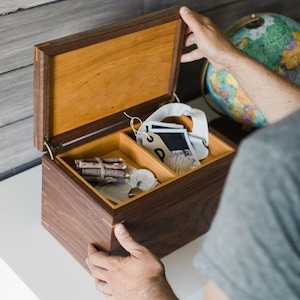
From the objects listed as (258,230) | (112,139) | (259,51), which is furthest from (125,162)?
(258,230)

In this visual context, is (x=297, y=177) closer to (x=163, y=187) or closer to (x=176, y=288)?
(x=163, y=187)

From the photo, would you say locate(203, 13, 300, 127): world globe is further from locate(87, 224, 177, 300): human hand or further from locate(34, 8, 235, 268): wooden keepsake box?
locate(87, 224, 177, 300): human hand

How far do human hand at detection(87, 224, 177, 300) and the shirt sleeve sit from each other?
1.56 feet

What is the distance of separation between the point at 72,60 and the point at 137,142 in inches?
11.5

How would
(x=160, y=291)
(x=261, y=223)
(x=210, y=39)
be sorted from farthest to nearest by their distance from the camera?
(x=210, y=39)
(x=160, y=291)
(x=261, y=223)

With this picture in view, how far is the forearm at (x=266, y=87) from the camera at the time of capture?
130 centimetres

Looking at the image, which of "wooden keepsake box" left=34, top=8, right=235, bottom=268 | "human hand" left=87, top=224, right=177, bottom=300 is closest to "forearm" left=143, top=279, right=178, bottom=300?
"human hand" left=87, top=224, right=177, bottom=300

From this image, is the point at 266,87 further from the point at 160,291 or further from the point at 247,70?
the point at 160,291

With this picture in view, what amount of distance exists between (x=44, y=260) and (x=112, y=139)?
31 centimetres

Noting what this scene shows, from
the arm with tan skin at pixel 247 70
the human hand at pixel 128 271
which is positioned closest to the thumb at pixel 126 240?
the human hand at pixel 128 271

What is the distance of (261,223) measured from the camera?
0.61 meters

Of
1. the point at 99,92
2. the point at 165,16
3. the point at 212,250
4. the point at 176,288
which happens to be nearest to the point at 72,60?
the point at 99,92

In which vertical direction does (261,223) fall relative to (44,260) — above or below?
above

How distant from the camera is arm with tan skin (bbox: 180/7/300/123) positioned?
131 cm
